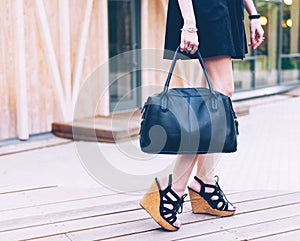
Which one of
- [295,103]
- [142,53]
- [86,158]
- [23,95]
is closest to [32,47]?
[23,95]

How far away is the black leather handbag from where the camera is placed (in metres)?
2.21

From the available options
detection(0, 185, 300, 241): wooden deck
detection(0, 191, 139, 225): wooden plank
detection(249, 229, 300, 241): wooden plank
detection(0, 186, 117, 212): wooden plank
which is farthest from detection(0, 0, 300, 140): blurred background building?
detection(249, 229, 300, 241): wooden plank

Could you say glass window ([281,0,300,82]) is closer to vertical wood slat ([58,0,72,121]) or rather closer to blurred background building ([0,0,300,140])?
blurred background building ([0,0,300,140])

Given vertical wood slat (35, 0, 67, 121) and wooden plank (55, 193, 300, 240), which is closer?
wooden plank (55, 193, 300, 240)

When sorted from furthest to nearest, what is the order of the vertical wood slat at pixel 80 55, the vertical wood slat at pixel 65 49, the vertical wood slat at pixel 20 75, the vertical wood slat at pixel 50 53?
1. the vertical wood slat at pixel 80 55
2. the vertical wood slat at pixel 65 49
3. the vertical wood slat at pixel 50 53
4. the vertical wood slat at pixel 20 75

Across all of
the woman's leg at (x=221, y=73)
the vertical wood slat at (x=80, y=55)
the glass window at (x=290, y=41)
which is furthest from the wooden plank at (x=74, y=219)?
the glass window at (x=290, y=41)

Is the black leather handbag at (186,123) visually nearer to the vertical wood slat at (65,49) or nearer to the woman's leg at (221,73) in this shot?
the woman's leg at (221,73)

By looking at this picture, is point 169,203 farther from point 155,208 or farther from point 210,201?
point 210,201

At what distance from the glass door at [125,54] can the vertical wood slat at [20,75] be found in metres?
1.69

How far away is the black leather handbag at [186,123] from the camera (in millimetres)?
2209

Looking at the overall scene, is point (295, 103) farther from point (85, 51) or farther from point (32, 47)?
point (32, 47)

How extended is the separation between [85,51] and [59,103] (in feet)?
2.31

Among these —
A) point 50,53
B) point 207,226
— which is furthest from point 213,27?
point 50,53

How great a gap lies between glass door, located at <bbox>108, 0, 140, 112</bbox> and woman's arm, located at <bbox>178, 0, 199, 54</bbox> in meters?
4.23
